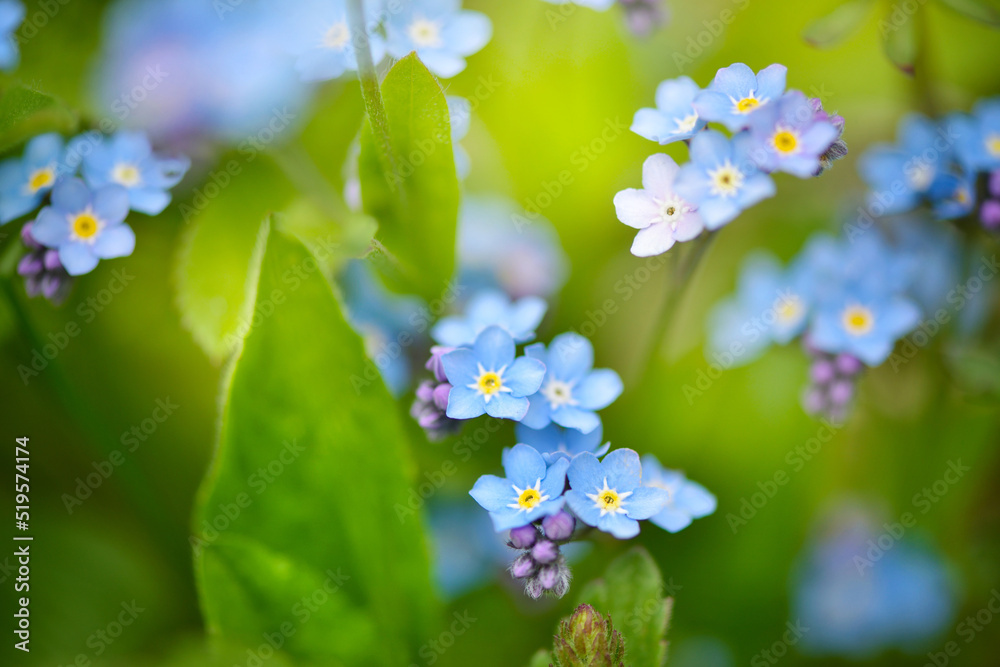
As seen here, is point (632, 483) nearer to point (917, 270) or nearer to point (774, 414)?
point (774, 414)

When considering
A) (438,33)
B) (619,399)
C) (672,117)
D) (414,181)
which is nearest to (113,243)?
(414,181)

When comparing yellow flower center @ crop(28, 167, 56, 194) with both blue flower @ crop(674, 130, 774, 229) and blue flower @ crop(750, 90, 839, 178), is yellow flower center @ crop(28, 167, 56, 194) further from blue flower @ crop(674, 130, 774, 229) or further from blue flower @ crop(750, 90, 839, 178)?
blue flower @ crop(750, 90, 839, 178)

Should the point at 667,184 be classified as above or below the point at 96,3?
below

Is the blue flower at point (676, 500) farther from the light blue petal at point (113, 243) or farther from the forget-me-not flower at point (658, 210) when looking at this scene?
the light blue petal at point (113, 243)

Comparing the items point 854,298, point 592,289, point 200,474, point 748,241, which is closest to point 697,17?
point 748,241

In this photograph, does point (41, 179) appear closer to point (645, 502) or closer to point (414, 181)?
point (414, 181)

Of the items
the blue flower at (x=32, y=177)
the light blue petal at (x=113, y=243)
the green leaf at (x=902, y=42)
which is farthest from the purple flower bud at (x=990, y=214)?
the blue flower at (x=32, y=177)

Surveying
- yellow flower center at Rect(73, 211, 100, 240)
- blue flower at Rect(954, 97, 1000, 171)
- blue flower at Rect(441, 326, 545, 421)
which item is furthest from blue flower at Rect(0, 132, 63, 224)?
blue flower at Rect(954, 97, 1000, 171)
